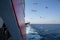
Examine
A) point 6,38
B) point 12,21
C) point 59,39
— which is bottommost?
point 59,39

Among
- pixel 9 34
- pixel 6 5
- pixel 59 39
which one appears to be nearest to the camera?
pixel 6 5

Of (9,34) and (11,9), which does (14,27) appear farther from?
(11,9)

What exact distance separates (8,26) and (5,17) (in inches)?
3.2

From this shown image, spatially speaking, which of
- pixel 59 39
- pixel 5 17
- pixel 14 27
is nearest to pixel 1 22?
pixel 5 17

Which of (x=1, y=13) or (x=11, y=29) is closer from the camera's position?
(x=1, y=13)

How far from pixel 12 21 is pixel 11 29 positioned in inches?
2.4

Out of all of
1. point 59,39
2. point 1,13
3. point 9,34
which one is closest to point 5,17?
point 1,13

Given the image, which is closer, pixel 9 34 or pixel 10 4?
pixel 10 4

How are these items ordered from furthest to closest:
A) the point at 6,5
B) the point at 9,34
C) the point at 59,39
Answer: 1. the point at 59,39
2. the point at 9,34
3. the point at 6,5

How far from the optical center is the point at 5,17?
94 cm

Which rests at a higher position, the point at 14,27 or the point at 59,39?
the point at 14,27

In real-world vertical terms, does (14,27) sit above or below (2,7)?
below

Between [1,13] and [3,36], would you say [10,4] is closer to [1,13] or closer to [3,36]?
[1,13]

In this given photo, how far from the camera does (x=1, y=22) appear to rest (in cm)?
95
